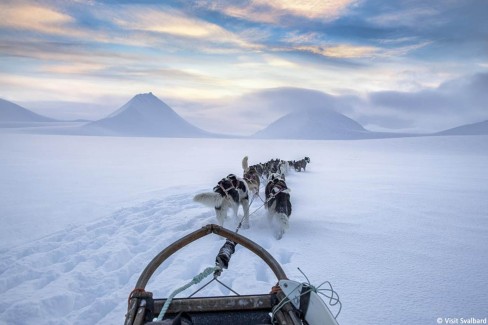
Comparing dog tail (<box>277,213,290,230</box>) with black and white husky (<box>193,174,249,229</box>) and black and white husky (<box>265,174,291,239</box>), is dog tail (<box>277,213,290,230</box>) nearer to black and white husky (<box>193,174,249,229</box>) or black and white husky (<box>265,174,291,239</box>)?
black and white husky (<box>265,174,291,239</box>)

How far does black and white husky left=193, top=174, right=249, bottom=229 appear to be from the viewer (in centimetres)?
537

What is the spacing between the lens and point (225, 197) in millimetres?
5602

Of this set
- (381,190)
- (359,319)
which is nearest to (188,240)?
(359,319)

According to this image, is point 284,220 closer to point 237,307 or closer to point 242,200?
point 242,200

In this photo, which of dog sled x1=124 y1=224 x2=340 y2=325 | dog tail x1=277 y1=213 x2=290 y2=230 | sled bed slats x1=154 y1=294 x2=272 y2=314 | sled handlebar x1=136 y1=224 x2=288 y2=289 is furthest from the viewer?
dog tail x1=277 y1=213 x2=290 y2=230

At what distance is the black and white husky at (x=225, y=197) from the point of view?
5371mm

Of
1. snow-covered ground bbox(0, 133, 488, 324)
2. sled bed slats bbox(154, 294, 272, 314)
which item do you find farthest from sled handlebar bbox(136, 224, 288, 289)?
snow-covered ground bbox(0, 133, 488, 324)

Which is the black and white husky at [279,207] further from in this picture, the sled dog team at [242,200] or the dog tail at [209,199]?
the dog tail at [209,199]

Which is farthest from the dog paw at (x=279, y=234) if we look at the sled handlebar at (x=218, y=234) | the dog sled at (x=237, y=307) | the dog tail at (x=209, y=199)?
the dog sled at (x=237, y=307)

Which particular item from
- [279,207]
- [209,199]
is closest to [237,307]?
[209,199]

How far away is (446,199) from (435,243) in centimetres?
452

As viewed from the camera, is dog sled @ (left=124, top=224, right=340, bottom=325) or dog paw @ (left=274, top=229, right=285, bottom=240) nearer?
dog sled @ (left=124, top=224, right=340, bottom=325)

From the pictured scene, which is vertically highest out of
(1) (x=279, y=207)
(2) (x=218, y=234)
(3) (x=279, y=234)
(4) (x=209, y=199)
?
(2) (x=218, y=234)

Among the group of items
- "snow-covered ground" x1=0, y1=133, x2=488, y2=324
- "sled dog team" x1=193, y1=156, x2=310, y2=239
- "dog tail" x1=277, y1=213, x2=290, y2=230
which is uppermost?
"sled dog team" x1=193, y1=156, x2=310, y2=239
